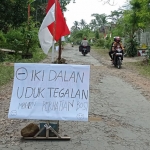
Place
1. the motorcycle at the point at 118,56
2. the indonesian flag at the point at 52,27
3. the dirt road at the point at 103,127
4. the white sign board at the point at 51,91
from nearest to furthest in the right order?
1. the dirt road at the point at 103,127
2. the white sign board at the point at 51,91
3. the indonesian flag at the point at 52,27
4. the motorcycle at the point at 118,56

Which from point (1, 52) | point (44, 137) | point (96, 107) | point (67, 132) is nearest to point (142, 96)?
point (96, 107)

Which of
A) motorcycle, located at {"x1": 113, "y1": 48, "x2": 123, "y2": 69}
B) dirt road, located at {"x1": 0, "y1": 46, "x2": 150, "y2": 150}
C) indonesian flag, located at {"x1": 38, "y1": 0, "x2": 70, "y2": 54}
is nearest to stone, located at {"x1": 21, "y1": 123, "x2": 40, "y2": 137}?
dirt road, located at {"x1": 0, "y1": 46, "x2": 150, "y2": 150}

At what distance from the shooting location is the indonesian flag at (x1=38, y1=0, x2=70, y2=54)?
6303 millimetres

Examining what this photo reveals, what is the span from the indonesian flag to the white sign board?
1757 mm

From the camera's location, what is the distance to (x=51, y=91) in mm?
4754

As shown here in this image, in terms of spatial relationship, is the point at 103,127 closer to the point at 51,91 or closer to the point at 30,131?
the point at 51,91

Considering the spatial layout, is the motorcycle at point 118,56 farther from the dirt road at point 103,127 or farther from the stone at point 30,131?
the stone at point 30,131

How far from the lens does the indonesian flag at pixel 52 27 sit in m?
6.30

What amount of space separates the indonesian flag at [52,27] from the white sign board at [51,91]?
5.76 ft

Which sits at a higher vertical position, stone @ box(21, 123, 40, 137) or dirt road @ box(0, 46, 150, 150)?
stone @ box(21, 123, 40, 137)

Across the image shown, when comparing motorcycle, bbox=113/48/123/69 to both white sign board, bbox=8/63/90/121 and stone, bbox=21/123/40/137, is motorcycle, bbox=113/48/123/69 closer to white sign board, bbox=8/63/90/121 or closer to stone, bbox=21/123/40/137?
white sign board, bbox=8/63/90/121

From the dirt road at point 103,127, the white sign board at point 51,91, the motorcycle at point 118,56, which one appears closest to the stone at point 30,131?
the dirt road at point 103,127

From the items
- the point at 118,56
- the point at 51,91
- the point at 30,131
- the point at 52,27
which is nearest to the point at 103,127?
the point at 51,91

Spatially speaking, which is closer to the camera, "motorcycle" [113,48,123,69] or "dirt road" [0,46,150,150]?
"dirt road" [0,46,150,150]
